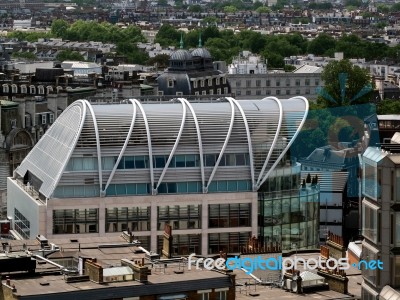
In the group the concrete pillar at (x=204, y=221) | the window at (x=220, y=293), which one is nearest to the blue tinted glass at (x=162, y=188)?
the concrete pillar at (x=204, y=221)

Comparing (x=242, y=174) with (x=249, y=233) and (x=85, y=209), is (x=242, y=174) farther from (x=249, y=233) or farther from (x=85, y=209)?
(x=85, y=209)

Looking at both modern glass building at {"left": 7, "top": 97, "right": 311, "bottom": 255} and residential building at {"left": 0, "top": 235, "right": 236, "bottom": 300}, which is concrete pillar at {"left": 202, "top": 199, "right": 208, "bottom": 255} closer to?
modern glass building at {"left": 7, "top": 97, "right": 311, "bottom": 255}

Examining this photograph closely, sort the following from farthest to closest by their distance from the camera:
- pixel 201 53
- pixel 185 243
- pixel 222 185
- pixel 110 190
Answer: pixel 201 53
pixel 222 185
pixel 185 243
pixel 110 190

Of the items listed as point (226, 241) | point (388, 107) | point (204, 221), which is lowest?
point (388, 107)

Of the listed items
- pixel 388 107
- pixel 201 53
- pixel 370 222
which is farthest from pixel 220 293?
pixel 388 107

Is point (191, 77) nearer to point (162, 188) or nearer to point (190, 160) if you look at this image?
point (190, 160)

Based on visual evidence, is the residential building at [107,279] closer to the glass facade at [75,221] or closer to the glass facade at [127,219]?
the glass facade at [75,221]

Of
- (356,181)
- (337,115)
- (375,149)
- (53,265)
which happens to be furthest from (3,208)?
(375,149)
